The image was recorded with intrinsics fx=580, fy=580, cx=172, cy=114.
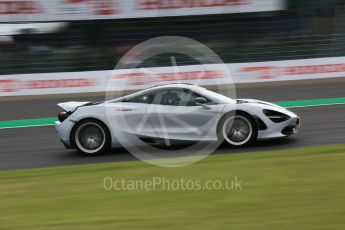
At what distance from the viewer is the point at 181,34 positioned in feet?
71.4

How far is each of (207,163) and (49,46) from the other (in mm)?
13785

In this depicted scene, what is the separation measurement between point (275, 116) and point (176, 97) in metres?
1.70

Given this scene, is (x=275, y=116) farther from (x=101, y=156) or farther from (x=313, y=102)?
(x=313, y=102)

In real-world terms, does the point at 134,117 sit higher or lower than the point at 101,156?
higher

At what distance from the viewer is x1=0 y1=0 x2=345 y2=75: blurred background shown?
20.2 meters

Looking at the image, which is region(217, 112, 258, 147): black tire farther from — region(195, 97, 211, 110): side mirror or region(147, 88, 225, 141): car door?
region(195, 97, 211, 110): side mirror

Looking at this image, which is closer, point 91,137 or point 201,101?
point 201,101

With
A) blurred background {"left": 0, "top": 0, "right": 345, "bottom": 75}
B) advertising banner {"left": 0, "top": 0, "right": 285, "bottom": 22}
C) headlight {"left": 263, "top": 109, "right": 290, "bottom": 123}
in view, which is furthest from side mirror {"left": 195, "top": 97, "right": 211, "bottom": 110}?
advertising banner {"left": 0, "top": 0, "right": 285, "bottom": 22}

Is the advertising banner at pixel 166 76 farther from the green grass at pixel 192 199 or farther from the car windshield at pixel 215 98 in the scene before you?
the green grass at pixel 192 199

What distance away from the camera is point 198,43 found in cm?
2222

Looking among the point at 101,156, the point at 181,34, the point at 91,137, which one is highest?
the point at 181,34

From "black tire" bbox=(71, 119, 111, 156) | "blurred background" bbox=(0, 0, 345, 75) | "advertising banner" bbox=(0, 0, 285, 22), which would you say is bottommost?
"black tire" bbox=(71, 119, 111, 156)

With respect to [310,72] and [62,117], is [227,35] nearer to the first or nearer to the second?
[310,72]

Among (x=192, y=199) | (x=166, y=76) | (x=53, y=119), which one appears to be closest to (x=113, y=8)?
(x=166, y=76)
